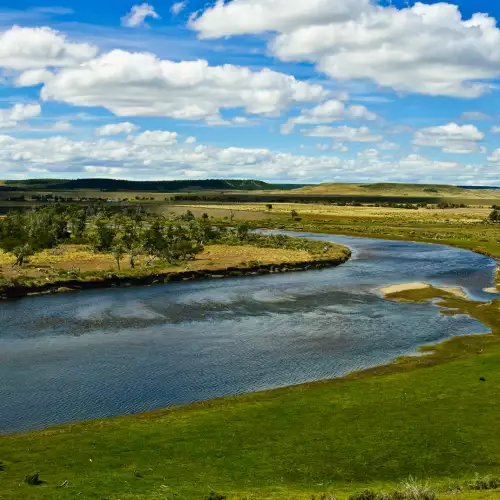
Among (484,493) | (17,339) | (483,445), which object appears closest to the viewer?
(484,493)

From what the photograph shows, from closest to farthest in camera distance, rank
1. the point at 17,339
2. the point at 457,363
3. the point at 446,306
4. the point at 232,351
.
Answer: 1. the point at 457,363
2. the point at 232,351
3. the point at 17,339
4. the point at 446,306

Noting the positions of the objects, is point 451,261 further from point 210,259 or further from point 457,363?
point 457,363

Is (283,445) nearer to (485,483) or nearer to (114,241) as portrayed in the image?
(485,483)

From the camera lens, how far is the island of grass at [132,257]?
98.6m

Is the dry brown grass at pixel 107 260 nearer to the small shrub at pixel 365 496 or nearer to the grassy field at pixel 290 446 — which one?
the grassy field at pixel 290 446

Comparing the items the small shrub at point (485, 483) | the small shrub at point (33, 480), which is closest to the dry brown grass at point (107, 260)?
the small shrub at point (33, 480)

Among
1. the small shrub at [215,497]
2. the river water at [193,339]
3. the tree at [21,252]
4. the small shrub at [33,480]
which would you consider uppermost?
the tree at [21,252]

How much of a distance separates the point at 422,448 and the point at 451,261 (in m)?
104

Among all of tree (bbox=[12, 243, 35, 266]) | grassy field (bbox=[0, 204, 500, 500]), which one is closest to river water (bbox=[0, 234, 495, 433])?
grassy field (bbox=[0, 204, 500, 500])

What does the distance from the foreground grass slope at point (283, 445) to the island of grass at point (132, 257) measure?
59.9 meters

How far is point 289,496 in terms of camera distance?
25.7 meters

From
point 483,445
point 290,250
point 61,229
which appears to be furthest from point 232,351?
point 61,229

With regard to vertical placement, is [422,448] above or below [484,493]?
below

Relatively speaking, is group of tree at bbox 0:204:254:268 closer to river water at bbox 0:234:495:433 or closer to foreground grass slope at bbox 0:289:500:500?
river water at bbox 0:234:495:433
